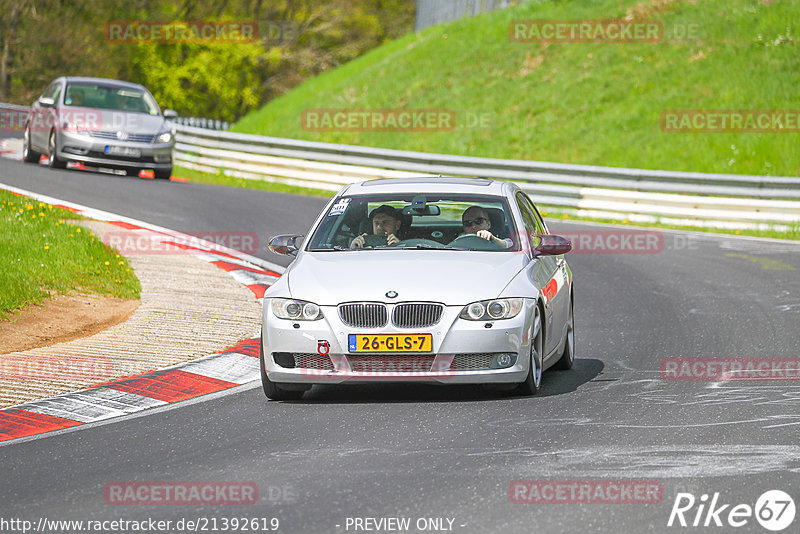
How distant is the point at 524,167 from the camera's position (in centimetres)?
2472

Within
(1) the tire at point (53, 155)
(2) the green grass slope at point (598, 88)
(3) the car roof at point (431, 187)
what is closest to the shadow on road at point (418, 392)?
(3) the car roof at point (431, 187)

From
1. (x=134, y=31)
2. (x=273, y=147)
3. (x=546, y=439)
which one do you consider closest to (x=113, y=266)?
(x=546, y=439)

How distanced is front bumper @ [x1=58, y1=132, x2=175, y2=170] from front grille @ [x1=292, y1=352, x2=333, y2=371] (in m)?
17.0

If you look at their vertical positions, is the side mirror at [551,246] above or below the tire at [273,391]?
above

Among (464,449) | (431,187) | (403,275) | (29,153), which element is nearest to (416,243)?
(431,187)

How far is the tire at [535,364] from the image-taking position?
28.0 ft

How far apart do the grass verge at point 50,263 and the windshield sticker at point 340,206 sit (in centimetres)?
339

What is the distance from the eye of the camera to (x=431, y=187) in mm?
9875

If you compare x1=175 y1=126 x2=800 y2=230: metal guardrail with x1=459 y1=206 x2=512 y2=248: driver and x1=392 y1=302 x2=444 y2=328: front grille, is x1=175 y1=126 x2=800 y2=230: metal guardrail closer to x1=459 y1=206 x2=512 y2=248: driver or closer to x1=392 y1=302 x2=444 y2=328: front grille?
x1=459 y1=206 x2=512 y2=248: driver

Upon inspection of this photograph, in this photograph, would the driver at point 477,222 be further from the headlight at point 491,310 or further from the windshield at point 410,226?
the headlight at point 491,310

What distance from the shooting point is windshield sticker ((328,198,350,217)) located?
9734mm

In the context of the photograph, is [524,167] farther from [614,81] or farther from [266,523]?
[266,523]

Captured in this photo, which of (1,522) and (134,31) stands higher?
(134,31)

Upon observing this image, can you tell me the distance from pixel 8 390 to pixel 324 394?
211 centimetres
